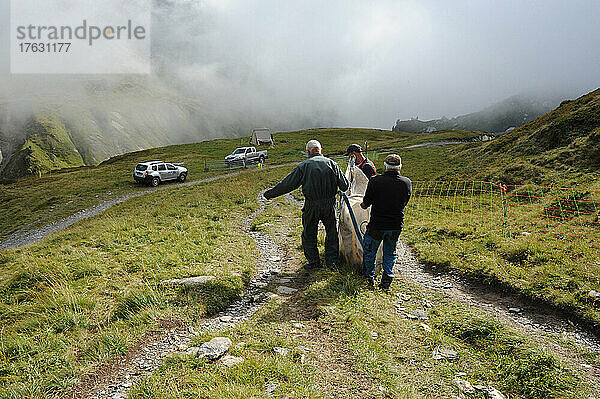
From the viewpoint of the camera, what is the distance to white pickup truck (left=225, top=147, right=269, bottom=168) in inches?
1764

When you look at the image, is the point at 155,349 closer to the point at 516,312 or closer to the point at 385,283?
the point at 385,283

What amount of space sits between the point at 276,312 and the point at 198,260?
326 centimetres

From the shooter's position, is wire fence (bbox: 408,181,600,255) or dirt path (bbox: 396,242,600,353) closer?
dirt path (bbox: 396,242,600,353)

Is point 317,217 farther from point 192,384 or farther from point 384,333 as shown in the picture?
point 192,384

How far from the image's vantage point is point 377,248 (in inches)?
278

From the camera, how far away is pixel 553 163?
18359 mm

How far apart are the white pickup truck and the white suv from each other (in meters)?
10.7

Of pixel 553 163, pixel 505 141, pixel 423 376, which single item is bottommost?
pixel 423 376

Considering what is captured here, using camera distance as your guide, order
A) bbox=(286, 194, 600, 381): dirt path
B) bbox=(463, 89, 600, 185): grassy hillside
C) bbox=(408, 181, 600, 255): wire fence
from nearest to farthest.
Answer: bbox=(286, 194, 600, 381): dirt path, bbox=(408, 181, 600, 255): wire fence, bbox=(463, 89, 600, 185): grassy hillside

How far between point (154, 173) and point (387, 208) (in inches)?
1209

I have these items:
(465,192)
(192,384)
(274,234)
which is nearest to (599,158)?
(465,192)

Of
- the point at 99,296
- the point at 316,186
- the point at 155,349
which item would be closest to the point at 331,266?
the point at 316,186

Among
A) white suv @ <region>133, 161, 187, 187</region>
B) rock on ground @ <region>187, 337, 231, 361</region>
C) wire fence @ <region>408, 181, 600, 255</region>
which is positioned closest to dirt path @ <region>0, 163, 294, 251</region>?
white suv @ <region>133, 161, 187, 187</region>

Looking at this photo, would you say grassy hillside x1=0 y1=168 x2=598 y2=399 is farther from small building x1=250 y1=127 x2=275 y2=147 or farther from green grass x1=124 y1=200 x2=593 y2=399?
small building x1=250 y1=127 x2=275 y2=147
